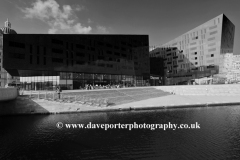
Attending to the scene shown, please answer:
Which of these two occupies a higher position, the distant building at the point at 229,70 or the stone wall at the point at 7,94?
the distant building at the point at 229,70

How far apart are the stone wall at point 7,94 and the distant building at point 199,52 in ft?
272

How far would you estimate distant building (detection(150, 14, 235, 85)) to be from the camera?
252 ft

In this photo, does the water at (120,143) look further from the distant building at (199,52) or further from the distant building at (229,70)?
the distant building at (199,52)

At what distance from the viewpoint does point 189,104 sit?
3675 centimetres

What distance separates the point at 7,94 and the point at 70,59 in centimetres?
2593

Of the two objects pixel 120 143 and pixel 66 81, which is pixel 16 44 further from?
pixel 120 143

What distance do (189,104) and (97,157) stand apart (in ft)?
100

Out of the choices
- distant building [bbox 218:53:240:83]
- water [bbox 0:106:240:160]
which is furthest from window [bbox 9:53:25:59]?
distant building [bbox 218:53:240:83]

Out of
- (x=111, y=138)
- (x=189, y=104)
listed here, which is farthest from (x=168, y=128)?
(x=189, y=104)

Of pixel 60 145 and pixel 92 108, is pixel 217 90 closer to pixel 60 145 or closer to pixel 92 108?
pixel 92 108

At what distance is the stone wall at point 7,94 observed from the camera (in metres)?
28.7

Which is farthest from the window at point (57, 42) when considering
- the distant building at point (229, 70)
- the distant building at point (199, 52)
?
the distant building at point (229, 70)

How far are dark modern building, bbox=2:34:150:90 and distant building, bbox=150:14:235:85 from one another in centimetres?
3702

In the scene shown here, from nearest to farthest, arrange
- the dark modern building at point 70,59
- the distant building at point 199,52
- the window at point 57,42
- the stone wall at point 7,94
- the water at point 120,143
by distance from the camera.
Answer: the water at point 120,143
the stone wall at point 7,94
the dark modern building at point 70,59
the window at point 57,42
the distant building at point 199,52
